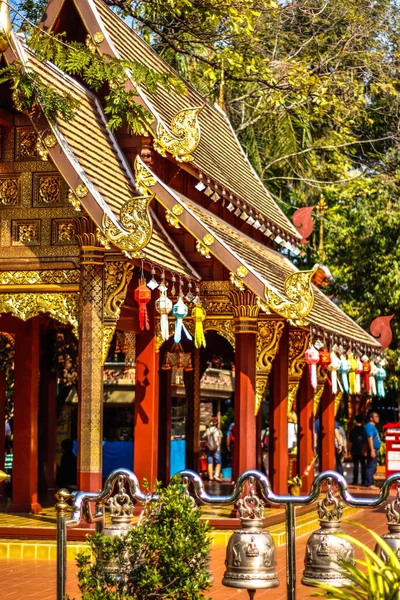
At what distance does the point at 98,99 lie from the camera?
15.0 metres

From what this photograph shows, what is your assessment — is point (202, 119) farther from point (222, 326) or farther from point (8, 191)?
point (8, 191)

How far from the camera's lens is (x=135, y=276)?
43.0 feet

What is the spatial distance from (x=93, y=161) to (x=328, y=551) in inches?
285

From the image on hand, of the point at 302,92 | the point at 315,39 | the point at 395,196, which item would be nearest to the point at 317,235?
the point at 395,196

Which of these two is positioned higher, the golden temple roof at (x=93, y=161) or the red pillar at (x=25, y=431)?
the golden temple roof at (x=93, y=161)

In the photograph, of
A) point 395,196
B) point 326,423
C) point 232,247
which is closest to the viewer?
point 232,247

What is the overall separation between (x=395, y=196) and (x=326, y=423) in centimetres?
974

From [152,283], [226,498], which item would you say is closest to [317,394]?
[152,283]

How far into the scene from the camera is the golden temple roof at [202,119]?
571 inches

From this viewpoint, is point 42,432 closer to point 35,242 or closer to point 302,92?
point 35,242

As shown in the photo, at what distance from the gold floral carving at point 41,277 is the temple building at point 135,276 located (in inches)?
0.7

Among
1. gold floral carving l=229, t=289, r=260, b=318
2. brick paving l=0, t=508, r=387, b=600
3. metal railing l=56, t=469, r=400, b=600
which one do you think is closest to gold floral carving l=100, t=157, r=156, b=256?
gold floral carving l=229, t=289, r=260, b=318

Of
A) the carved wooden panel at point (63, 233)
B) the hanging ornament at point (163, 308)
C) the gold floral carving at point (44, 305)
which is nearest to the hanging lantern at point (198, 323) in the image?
the hanging ornament at point (163, 308)

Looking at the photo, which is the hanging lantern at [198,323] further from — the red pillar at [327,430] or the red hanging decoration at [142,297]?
the red pillar at [327,430]
